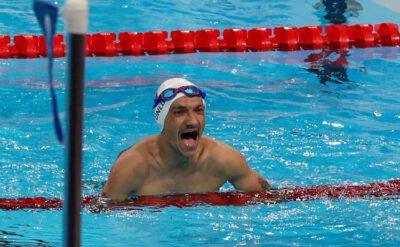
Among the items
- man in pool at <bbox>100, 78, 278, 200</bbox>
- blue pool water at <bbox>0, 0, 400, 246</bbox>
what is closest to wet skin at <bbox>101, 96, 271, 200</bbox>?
man in pool at <bbox>100, 78, 278, 200</bbox>

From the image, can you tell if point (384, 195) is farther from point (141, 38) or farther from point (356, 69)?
Result: point (141, 38)

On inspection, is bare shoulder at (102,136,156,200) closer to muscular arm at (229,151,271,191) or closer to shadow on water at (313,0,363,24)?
muscular arm at (229,151,271,191)

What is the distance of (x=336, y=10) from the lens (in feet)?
32.0

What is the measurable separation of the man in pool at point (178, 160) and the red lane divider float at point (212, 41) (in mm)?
3748

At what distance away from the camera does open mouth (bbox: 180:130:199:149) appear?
12.1 ft

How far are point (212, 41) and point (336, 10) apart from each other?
9.41 feet

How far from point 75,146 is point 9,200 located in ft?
9.56

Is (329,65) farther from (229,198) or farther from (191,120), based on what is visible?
(191,120)

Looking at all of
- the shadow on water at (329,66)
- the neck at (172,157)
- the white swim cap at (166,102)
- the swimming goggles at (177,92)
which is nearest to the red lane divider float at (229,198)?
the neck at (172,157)

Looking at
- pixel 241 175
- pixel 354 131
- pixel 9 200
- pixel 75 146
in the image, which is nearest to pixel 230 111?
pixel 354 131

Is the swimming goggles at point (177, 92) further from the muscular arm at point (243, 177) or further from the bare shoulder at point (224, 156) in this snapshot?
the muscular arm at point (243, 177)

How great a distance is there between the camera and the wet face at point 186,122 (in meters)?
3.65

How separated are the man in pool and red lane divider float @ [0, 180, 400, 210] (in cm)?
5

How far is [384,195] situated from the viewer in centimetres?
422
